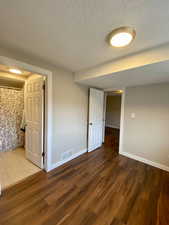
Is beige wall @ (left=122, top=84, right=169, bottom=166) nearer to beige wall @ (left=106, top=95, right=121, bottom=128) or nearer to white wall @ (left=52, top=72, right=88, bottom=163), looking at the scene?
white wall @ (left=52, top=72, right=88, bottom=163)

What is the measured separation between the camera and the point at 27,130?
265cm

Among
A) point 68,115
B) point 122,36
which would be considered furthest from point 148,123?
point 122,36

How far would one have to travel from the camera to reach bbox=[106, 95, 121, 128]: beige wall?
682 centimetres

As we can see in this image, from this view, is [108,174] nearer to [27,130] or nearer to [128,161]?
[128,161]

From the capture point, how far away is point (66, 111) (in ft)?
8.25

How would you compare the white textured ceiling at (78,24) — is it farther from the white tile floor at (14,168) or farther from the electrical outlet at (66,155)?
the white tile floor at (14,168)

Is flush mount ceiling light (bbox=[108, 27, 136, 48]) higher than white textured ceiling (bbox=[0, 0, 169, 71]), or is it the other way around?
white textured ceiling (bbox=[0, 0, 169, 71])

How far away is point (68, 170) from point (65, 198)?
2.30ft

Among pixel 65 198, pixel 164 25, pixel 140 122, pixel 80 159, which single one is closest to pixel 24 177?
pixel 65 198

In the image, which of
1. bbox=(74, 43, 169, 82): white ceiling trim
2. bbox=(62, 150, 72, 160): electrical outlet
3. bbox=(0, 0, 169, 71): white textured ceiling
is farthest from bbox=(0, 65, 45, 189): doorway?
bbox=(74, 43, 169, 82): white ceiling trim

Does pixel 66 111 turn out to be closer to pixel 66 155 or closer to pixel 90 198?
pixel 66 155

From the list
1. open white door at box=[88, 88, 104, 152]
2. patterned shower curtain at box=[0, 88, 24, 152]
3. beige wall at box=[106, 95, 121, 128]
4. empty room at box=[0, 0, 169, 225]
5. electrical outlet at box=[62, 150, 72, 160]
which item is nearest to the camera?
empty room at box=[0, 0, 169, 225]

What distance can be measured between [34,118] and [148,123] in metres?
2.87

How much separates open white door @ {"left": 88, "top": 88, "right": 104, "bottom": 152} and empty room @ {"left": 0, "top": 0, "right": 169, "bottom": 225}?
0.03m
